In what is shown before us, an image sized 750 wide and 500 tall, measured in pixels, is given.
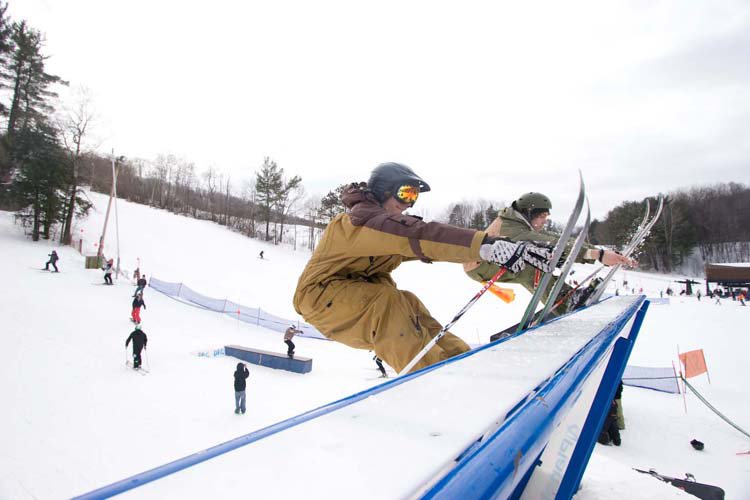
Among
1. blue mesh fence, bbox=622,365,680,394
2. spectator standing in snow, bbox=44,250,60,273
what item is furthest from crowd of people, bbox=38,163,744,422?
spectator standing in snow, bbox=44,250,60,273

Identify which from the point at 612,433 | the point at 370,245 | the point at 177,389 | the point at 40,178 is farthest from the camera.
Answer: the point at 40,178

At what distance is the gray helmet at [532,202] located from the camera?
15.3 feet

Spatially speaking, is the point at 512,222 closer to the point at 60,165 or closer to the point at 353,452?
the point at 353,452

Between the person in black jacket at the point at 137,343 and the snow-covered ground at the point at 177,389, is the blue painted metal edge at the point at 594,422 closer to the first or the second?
the snow-covered ground at the point at 177,389

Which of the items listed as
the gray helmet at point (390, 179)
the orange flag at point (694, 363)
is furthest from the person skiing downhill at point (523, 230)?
the orange flag at point (694, 363)

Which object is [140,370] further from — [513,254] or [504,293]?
[513,254]

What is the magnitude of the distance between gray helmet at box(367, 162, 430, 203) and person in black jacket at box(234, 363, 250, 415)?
258 inches

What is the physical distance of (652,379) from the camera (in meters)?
11.6

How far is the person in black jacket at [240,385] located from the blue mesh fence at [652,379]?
37.4ft

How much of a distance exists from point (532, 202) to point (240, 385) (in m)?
7.05

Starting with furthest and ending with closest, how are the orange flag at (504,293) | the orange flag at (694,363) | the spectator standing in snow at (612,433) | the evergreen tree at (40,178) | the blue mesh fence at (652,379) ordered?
the evergreen tree at (40,178)
the blue mesh fence at (652,379)
the orange flag at (694,363)
the spectator standing in snow at (612,433)
the orange flag at (504,293)

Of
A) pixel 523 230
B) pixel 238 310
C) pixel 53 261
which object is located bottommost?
pixel 238 310

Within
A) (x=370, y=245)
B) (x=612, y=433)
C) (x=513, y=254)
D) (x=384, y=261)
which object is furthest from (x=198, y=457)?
(x=612, y=433)

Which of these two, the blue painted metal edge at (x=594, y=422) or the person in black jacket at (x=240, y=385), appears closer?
the blue painted metal edge at (x=594, y=422)
